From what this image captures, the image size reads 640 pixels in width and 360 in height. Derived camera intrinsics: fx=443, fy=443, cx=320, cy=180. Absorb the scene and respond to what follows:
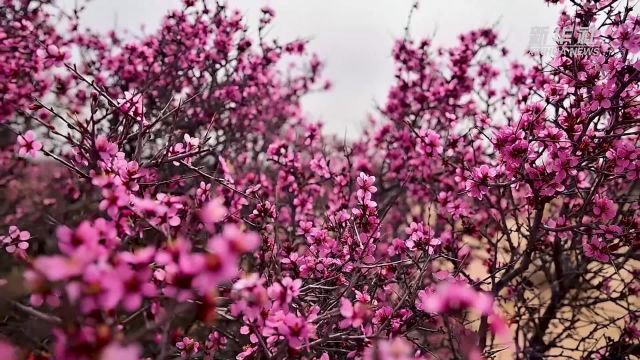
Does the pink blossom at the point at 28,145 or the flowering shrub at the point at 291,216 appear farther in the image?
the pink blossom at the point at 28,145

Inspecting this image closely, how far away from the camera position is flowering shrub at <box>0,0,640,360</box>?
1.56 m

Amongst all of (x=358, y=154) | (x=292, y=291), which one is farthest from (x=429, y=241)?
(x=358, y=154)

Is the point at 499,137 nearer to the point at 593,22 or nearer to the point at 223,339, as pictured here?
the point at 593,22

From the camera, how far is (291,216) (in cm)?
511

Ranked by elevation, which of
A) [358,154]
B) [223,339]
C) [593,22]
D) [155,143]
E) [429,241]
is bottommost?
[223,339]

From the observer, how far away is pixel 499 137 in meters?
3.47

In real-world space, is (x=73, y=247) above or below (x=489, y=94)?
below

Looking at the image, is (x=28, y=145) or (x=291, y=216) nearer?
(x=28, y=145)

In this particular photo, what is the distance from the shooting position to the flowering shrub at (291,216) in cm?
156

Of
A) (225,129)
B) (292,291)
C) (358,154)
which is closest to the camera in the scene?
(292,291)

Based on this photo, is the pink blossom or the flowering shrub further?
the pink blossom

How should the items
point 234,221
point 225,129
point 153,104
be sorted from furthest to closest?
point 225,129
point 153,104
point 234,221

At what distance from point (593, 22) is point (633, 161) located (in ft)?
4.63

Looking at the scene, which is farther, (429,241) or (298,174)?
(298,174)
